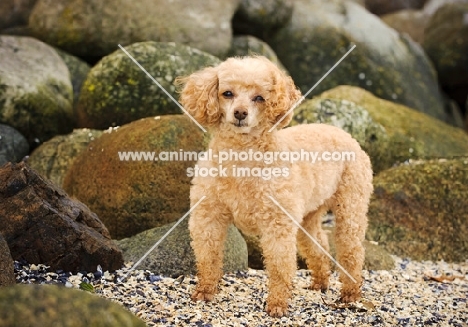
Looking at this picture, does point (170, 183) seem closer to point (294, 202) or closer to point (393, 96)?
point (294, 202)

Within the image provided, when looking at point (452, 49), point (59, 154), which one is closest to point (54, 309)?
point (59, 154)

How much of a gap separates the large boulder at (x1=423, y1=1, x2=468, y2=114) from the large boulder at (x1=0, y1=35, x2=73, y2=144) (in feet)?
27.2

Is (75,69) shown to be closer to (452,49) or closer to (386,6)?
(452,49)

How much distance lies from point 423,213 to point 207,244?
11.5 ft

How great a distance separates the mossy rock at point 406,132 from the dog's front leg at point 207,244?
4296mm

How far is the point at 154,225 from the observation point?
705 centimetres

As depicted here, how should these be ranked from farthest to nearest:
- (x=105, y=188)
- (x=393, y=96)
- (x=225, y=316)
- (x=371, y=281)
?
(x=393, y=96) < (x=105, y=188) < (x=371, y=281) < (x=225, y=316)

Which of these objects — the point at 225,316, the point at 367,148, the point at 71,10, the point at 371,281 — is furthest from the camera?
the point at 71,10

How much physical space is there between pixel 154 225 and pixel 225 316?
2.00 metres

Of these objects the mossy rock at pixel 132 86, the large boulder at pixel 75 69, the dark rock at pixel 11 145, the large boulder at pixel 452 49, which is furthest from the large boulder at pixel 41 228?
the large boulder at pixel 452 49

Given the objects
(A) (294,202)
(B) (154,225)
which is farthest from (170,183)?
(A) (294,202)

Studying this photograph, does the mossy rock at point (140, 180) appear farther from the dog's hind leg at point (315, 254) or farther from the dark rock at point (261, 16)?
the dark rock at point (261, 16)

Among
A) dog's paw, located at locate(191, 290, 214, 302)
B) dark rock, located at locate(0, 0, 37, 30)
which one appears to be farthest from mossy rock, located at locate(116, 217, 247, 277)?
dark rock, located at locate(0, 0, 37, 30)

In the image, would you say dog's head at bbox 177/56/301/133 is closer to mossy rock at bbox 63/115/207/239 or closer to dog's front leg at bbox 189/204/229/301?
dog's front leg at bbox 189/204/229/301
